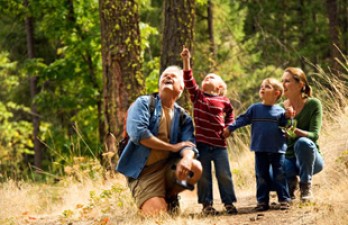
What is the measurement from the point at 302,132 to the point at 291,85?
51 centimetres

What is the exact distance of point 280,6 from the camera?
76.0 ft

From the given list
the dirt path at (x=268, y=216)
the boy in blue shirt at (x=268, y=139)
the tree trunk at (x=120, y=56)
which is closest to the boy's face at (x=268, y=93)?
the boy in blue shirt at (x=268, y=139)

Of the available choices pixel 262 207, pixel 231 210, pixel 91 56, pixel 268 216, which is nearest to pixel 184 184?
pixel 231 210

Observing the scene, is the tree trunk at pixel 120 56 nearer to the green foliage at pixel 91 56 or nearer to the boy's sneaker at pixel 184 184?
the boy's sneaker at pixel 184 184

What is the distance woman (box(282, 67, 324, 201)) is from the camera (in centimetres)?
577

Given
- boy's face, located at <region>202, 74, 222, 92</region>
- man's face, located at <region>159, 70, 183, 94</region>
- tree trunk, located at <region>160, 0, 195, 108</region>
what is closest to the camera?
man's face, located at <region>159, 70, 183, 94</region>

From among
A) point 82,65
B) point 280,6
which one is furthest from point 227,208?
point 280,6

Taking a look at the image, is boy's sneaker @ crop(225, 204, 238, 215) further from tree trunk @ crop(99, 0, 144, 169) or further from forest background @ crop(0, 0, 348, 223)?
tree trunk @ crop(99, 0, 144, 169)

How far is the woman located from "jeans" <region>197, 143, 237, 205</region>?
675 mm

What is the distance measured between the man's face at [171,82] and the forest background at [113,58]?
1.43m

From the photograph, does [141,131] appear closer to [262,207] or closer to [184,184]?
[184,184]

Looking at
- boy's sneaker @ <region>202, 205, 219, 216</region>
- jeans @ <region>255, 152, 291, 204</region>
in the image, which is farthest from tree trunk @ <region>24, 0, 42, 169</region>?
jeans @ <region>255, 152, 291, 204</region>

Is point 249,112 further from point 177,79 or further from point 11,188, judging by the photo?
point 11,188

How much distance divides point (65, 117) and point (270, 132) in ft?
46.1
